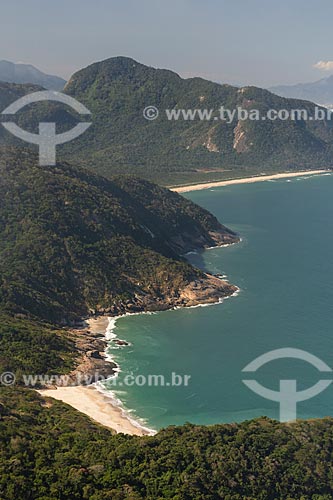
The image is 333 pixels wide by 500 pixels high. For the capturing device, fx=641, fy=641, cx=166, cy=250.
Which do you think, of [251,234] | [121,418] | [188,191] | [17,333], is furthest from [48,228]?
[188,191]

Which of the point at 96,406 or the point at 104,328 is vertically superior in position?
the point at 104,328

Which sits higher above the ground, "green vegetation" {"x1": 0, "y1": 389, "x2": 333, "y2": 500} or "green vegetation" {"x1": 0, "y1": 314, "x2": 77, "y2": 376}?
"green vegetation" {"x1": 0, "y1": 314, "x2": 77, "y2": 376}

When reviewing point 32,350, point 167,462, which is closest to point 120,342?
point 32,350

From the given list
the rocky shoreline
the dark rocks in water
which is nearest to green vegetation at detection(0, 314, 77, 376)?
the rocky shoreline

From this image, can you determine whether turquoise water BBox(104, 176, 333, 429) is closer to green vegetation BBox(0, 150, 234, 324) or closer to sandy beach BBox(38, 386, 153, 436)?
sandy beach BBox(38, 386, 153, 436)

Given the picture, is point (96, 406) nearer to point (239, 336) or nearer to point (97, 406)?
point (97, 406)

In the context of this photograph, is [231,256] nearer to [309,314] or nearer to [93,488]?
[309,314]
